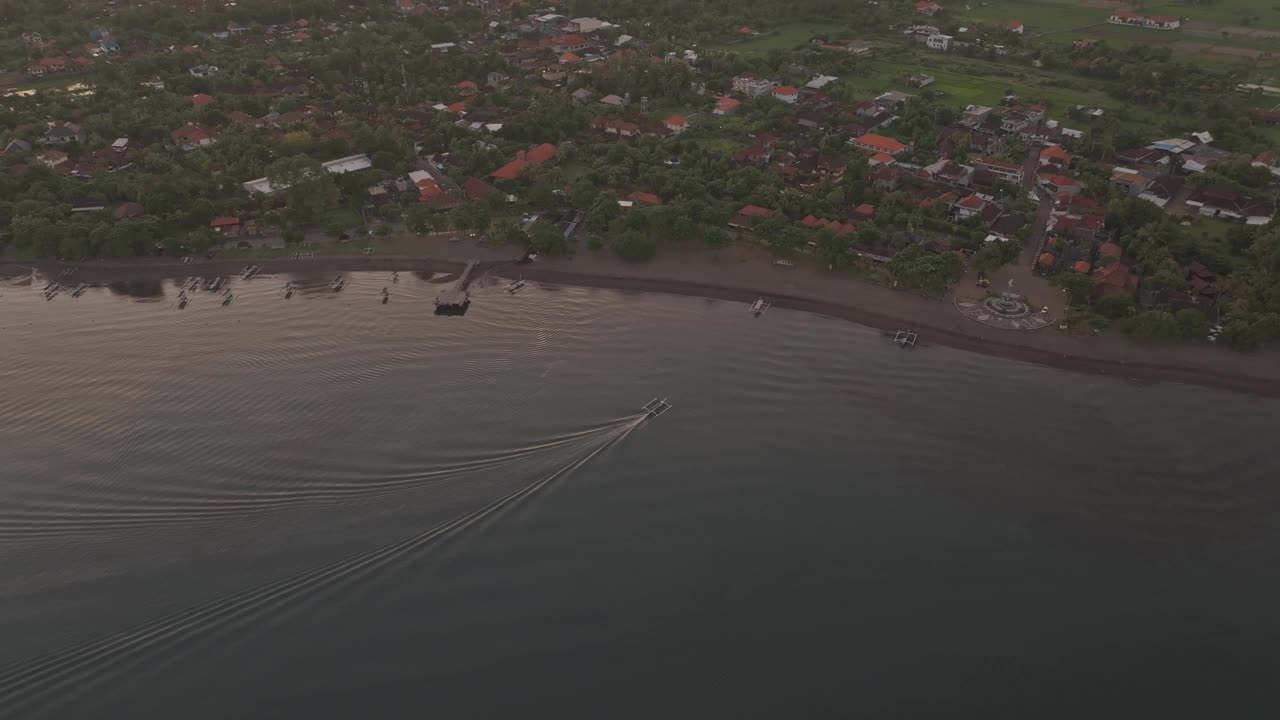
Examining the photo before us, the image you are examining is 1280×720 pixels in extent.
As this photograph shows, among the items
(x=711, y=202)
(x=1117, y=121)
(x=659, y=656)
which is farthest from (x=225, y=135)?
(x=1117, y=121)

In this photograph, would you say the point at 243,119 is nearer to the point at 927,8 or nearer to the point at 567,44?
the point at 567,44

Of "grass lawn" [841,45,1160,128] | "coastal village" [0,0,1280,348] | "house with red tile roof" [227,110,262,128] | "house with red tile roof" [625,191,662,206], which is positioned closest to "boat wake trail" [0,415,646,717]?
"coastal village" [0,0,1280,348]

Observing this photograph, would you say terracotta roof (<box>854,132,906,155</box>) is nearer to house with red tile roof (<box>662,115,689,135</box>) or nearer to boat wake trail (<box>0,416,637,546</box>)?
house with red tile roof (<box>662,115,689,135</box>)

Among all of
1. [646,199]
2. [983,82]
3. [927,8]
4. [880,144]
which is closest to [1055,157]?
[880,144]

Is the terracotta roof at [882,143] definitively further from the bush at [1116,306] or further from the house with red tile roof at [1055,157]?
the bush at [1116,306]

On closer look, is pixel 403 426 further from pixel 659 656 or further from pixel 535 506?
pixel 659 656

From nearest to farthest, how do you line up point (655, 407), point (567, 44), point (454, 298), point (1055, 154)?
point (655, 407) → point (454, 298) → point (1055, 154) → point (567, 44)
